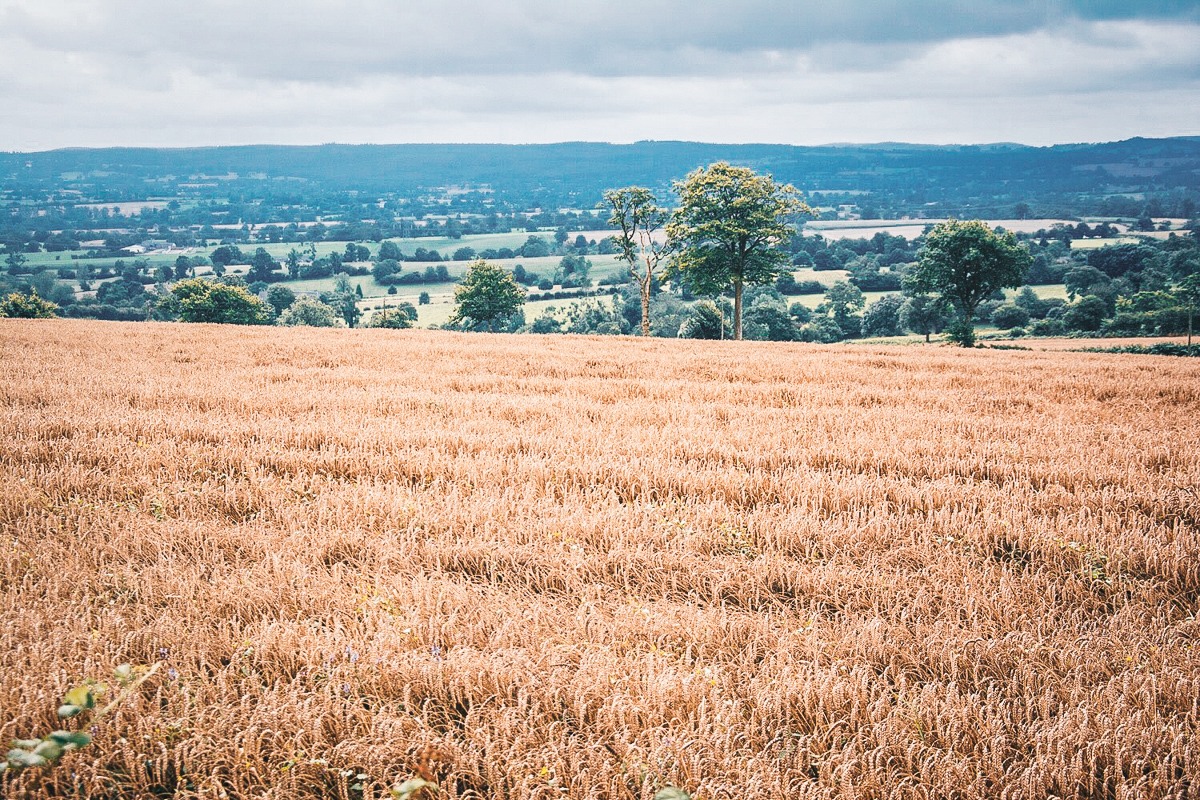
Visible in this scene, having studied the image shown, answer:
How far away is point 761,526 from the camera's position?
5062mm

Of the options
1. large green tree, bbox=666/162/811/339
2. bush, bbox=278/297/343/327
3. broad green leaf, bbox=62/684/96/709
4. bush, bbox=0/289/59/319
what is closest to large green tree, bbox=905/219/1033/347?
large green tree, bbox=666/162/811/339

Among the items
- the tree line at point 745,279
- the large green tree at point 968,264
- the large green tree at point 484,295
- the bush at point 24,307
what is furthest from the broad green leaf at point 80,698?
the bush at point 24,307

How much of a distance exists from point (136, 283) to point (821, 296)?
122 meters

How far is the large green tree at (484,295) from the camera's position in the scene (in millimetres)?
68375

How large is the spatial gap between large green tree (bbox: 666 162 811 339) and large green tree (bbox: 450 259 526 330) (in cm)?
2721

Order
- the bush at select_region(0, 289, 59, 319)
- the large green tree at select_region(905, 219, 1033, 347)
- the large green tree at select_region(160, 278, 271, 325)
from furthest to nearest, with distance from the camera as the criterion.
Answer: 1. the large green tree at select_region(160, 278, 271, 325)
2. the bush at select_region(0, 289, 59, 319)
3. the large green tree at select_region(905, 219, 1033, 347)

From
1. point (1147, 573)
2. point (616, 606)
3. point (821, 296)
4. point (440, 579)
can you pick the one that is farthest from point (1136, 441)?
point (821, 296)

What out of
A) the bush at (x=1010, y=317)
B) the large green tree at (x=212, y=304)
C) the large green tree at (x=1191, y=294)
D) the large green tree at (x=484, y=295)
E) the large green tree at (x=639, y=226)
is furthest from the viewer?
the bush at (x=1010, y=317)

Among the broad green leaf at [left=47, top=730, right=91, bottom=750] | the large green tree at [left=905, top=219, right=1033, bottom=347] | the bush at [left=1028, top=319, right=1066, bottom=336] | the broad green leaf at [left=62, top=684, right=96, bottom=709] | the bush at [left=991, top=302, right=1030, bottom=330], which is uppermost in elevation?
the large green tree at [left=905, top=219, right=1033, bottom=347]

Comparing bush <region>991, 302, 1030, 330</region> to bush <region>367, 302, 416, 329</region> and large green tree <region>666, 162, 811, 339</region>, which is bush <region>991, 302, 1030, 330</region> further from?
bush <region>367, 302, 416, 329</region>

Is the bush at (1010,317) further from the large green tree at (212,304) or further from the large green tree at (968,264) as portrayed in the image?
the large green tree at (212,304)

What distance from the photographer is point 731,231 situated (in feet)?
142

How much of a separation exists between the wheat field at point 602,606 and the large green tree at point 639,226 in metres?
37.6

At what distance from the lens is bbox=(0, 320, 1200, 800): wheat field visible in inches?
107
